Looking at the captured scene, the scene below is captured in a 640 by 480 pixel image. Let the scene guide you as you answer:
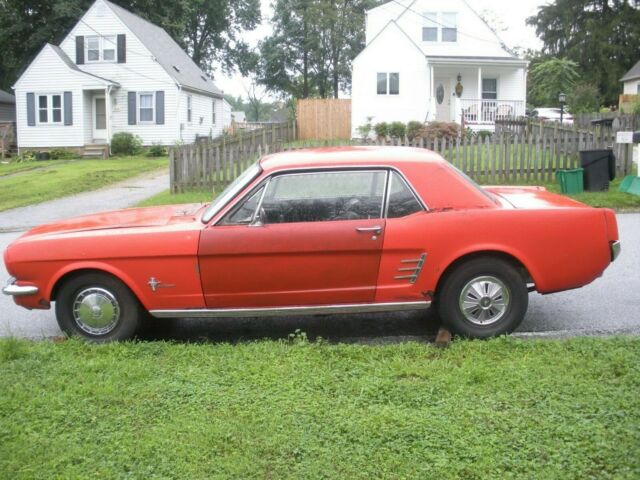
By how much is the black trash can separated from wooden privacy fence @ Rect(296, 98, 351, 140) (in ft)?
69.7

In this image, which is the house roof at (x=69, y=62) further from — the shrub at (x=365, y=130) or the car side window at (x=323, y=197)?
the car side window at (x=323, y=197)

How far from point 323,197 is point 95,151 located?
93.6ft

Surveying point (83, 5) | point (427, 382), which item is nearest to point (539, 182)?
point (427, 382)

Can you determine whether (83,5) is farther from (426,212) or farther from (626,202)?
(426,212)

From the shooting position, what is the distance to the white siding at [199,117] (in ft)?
112

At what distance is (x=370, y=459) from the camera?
3.49 m

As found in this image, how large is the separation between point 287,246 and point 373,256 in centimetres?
67

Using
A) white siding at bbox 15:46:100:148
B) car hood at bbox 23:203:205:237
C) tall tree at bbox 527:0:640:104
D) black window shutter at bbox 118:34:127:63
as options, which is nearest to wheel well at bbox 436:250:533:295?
car hood at bbox 23:203:205:237

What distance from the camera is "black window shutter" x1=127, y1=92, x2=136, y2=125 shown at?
33375mm

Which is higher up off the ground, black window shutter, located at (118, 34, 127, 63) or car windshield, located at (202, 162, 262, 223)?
black window shutter, located at (118, 34, 127, 63)

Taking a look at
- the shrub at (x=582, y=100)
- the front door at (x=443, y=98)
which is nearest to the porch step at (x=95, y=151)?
the front door at (x=443, y=98)

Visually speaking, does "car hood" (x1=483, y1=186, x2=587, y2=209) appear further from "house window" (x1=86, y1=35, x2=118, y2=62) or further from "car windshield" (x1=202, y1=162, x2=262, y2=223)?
"house window" (x1=86, y1=35, x2=118, y2=62)

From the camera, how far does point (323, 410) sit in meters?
4.05

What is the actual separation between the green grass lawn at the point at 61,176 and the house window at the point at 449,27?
47.6 feet
